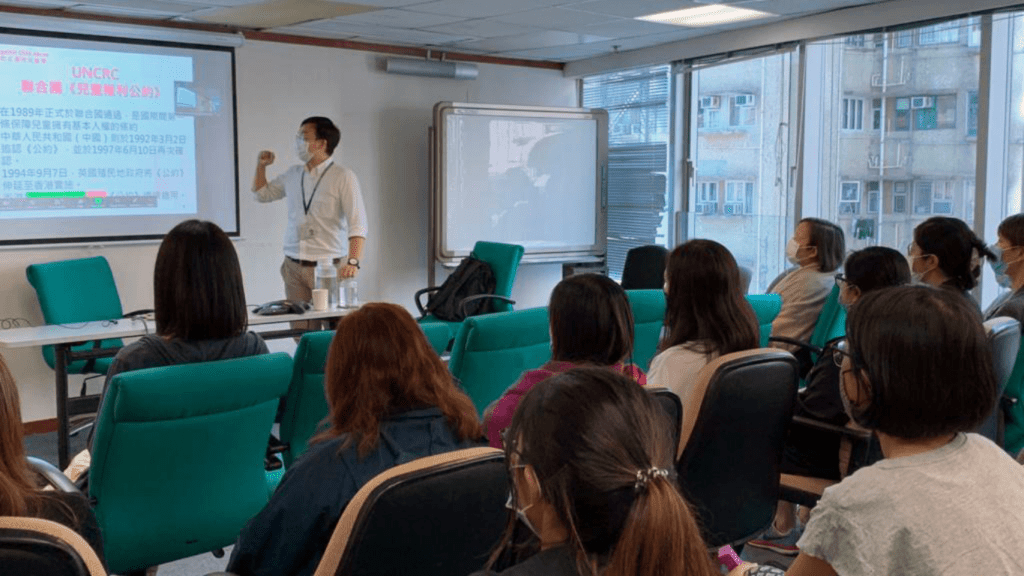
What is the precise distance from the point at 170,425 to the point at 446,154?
16.2ft

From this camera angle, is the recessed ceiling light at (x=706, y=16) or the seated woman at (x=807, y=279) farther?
the recessed ceiling light at (x=706, y=16)

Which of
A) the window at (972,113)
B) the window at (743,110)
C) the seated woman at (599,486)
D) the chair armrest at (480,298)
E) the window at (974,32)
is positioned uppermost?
the window at (974,32)

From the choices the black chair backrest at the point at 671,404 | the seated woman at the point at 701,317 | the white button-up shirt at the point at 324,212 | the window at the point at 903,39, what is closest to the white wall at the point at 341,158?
the white button-up shirt at the point at 324,212

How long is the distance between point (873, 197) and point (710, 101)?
64.9 inches

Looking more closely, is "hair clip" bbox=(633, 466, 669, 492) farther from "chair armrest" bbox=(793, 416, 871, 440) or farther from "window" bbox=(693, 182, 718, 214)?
"window" bbox=(693, 182, 718, 214)

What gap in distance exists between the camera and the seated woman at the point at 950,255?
3.76 m

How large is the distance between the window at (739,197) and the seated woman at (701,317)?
4.14 metres

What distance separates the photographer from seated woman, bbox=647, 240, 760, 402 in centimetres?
288

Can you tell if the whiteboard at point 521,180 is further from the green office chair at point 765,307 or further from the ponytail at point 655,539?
the ponytail at point 655,539

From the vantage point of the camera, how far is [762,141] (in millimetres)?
6832

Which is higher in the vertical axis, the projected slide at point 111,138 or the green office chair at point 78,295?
the projected slide at point 111,138

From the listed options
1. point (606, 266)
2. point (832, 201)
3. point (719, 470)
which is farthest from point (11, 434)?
point (606, 266)

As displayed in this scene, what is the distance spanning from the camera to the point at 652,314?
4.08 metres

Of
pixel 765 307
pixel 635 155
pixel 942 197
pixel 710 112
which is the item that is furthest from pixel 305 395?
pixel 635 155
